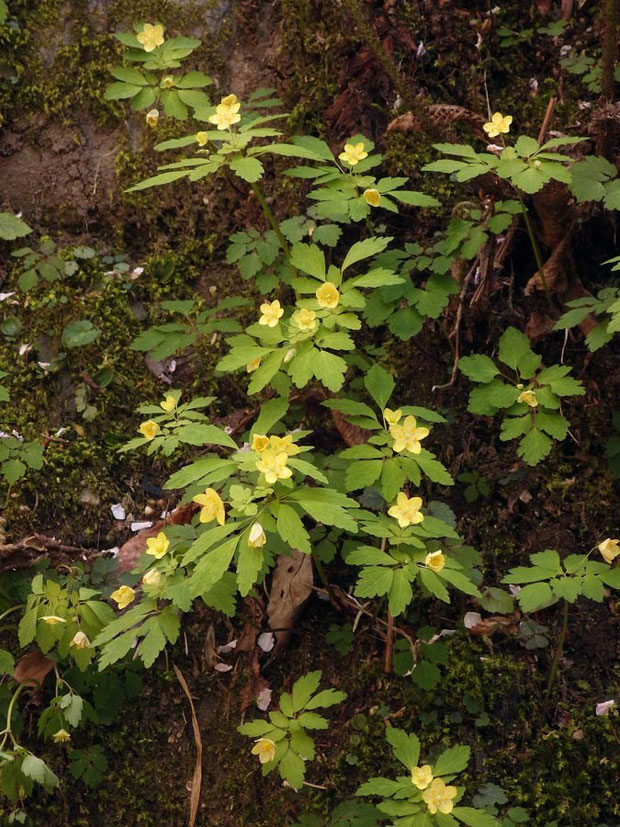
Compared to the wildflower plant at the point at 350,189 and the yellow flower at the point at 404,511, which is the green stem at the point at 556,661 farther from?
the wildflower plant at the point at 350,189

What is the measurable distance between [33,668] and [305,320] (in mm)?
1609

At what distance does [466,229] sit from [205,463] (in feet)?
4.57

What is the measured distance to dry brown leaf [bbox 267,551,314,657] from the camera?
306cm

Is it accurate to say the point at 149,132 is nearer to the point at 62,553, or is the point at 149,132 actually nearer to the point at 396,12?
the point at 396,12

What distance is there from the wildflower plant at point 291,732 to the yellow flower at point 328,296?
3.98 feet

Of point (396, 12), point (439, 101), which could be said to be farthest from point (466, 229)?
point (396, 12)

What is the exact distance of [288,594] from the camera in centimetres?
309

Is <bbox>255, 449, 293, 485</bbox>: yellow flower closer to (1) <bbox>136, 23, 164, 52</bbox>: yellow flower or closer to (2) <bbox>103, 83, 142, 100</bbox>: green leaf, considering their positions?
(2) <bbox>103, 83, 142, 100</bbox>: green leaf

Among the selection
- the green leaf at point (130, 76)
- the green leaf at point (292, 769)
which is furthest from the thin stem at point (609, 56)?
the green leaf at point (292, 769)

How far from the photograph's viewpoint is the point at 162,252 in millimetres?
3719

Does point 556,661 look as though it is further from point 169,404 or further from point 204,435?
point 169,404

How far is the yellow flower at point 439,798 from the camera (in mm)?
2240

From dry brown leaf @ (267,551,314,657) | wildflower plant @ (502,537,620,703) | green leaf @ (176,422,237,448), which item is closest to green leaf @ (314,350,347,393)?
green leaf @ (176,422,237,448)

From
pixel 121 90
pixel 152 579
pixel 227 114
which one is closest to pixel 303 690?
pixel 152 579
